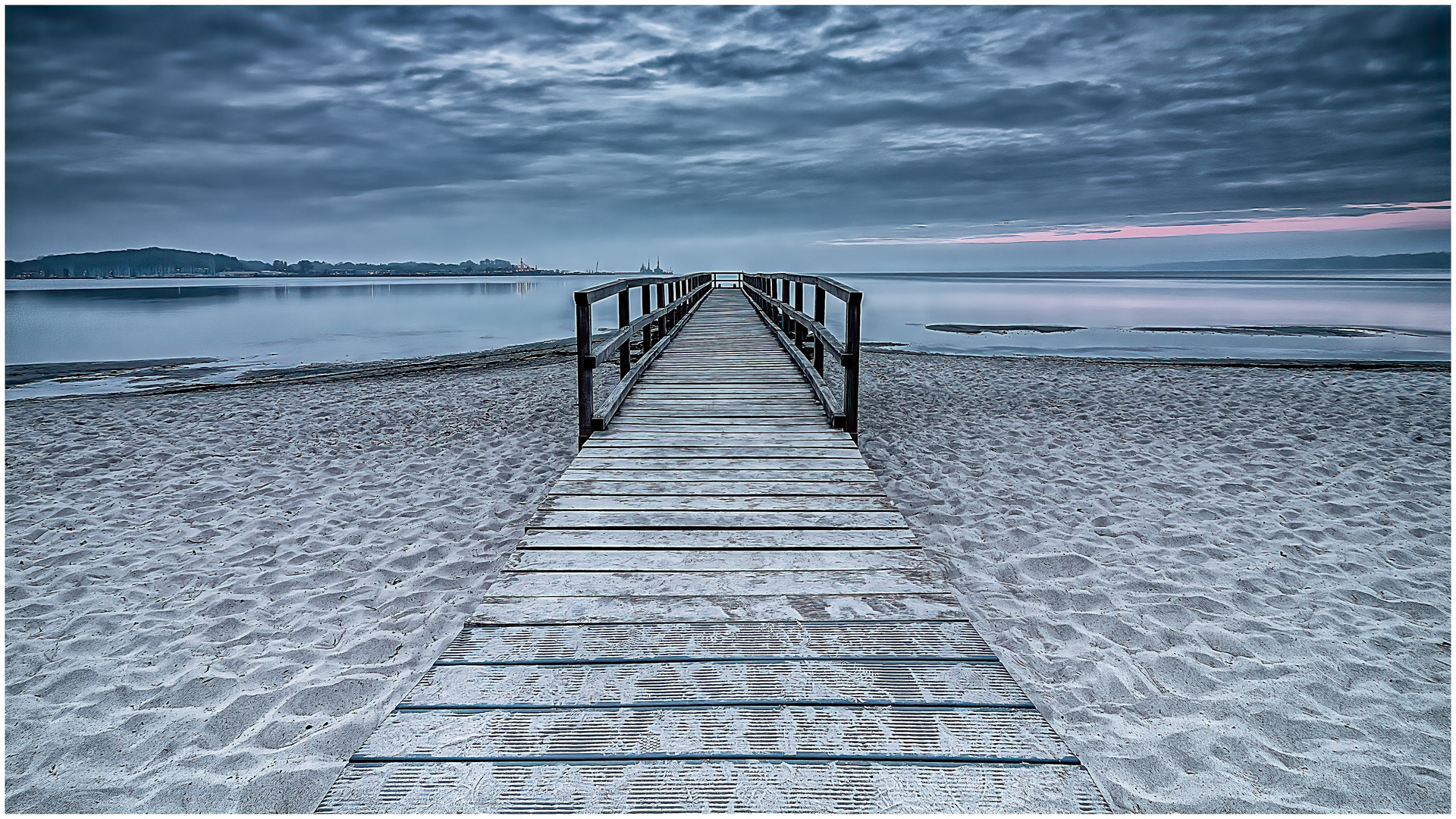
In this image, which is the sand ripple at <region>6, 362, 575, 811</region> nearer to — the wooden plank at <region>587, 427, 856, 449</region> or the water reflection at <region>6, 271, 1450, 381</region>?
the wooden plank at <region>587, 427, 856, 449</region>

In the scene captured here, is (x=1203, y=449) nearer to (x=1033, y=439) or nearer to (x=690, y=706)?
(x=1033, y=439)

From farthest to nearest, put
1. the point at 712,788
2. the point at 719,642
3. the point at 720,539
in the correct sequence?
Answer: 1. the point at 720,539
2. the point at 719,642
3. the point at 712,788

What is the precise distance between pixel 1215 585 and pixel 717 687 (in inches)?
134

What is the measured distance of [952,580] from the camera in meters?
4.36

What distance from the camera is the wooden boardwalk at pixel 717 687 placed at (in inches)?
77.3

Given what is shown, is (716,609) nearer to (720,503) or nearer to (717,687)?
(717,687)

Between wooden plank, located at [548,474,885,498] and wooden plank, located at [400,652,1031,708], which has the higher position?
wooden plank, located at [548,474,885,498]

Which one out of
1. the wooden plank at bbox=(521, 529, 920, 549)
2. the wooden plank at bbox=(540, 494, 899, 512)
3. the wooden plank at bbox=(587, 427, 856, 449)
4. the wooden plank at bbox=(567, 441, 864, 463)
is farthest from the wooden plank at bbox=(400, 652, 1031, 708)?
the wooden plank at bbox=(587, 427, 856, 449)

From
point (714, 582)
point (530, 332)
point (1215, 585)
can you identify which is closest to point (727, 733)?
point (714, 582)

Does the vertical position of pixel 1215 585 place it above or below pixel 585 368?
below

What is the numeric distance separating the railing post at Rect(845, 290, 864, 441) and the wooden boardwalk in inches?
71.5

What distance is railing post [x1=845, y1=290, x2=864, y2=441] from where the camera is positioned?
5844 mm

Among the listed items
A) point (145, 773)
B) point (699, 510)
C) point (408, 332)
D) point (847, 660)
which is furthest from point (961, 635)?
point (408, 332)

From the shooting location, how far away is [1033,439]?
310 inches
